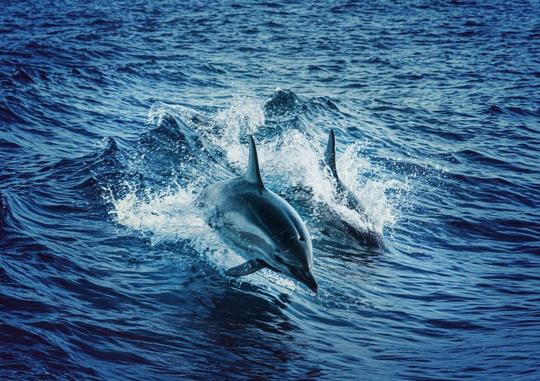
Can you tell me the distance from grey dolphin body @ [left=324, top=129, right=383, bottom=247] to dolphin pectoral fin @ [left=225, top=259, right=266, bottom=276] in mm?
4133

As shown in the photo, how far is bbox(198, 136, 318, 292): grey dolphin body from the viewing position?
24.8 ft

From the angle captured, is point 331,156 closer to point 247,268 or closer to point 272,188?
point 272,188

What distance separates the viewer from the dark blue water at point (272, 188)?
295 inches

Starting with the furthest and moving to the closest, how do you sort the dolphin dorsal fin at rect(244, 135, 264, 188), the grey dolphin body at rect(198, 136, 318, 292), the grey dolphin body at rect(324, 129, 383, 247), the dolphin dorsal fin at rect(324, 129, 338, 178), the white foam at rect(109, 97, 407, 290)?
the dolphin dorsal fin at rect(324, 129, 338, 178) → the grey dolphin body at rect(324, 129, 383, 247) → the white foam at rect(109, 97, 407, 290) → the dolphin dorsal fin at rect(244, 135, 264, 188) → the grey dolphin body at rect(198, 136, 318, 292)

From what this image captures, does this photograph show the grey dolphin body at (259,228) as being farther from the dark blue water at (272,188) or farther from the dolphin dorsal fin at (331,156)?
the dolphin dorsal fin at (331,156)

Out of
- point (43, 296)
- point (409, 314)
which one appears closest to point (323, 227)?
point (409, 314)

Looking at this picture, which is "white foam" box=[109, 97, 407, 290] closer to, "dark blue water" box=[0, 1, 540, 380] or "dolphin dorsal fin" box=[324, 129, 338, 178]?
"dark blue water" box=[0, 1, 540, 380]

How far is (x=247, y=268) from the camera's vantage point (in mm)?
7926

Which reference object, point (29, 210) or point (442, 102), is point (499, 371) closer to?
point (29, 210)

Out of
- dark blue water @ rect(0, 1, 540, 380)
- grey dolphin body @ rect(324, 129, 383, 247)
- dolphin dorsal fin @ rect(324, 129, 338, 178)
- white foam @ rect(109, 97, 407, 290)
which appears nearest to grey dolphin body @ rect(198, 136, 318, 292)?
white foam @ rect(109, 97, 407, 290)

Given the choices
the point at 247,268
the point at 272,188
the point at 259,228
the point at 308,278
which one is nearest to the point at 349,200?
the point at 272,188

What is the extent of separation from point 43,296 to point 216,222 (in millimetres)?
2564

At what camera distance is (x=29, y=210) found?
35.6 feet

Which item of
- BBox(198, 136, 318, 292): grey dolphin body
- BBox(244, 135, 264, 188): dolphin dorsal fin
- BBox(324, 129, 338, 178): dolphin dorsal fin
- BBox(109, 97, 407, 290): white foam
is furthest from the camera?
BBox(324, 129, 338, 178): dolphin dorsal fin
